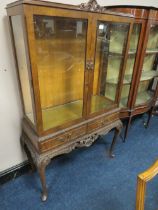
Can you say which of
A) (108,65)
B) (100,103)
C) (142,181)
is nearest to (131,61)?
(108,65)

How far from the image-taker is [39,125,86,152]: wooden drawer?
4.17ft

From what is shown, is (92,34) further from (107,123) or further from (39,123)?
(107,123)

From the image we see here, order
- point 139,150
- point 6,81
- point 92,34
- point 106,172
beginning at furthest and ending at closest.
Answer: point 139,150 → point 106,172 → point 6,81 → point 92,34

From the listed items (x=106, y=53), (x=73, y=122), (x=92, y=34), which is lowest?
(x=73, y=122)

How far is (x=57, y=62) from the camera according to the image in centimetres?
143

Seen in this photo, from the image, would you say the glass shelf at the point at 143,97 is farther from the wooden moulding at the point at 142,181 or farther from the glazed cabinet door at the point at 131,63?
the wooden moulding at the point at 142,181

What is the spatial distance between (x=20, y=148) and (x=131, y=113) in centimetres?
139

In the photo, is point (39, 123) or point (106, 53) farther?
point (106, 53)

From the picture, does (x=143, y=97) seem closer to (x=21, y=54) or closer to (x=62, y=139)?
(x=62, y=139)

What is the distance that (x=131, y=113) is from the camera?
7.07 feet

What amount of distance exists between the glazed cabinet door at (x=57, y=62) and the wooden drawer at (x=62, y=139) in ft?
0.27

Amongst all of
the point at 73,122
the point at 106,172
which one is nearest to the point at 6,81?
Answer: the point at 73,122

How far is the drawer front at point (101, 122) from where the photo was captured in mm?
1551

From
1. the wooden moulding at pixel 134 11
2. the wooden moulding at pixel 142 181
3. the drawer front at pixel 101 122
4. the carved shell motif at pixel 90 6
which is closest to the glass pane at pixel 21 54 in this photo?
the carved shell motif at pixel 90 6
